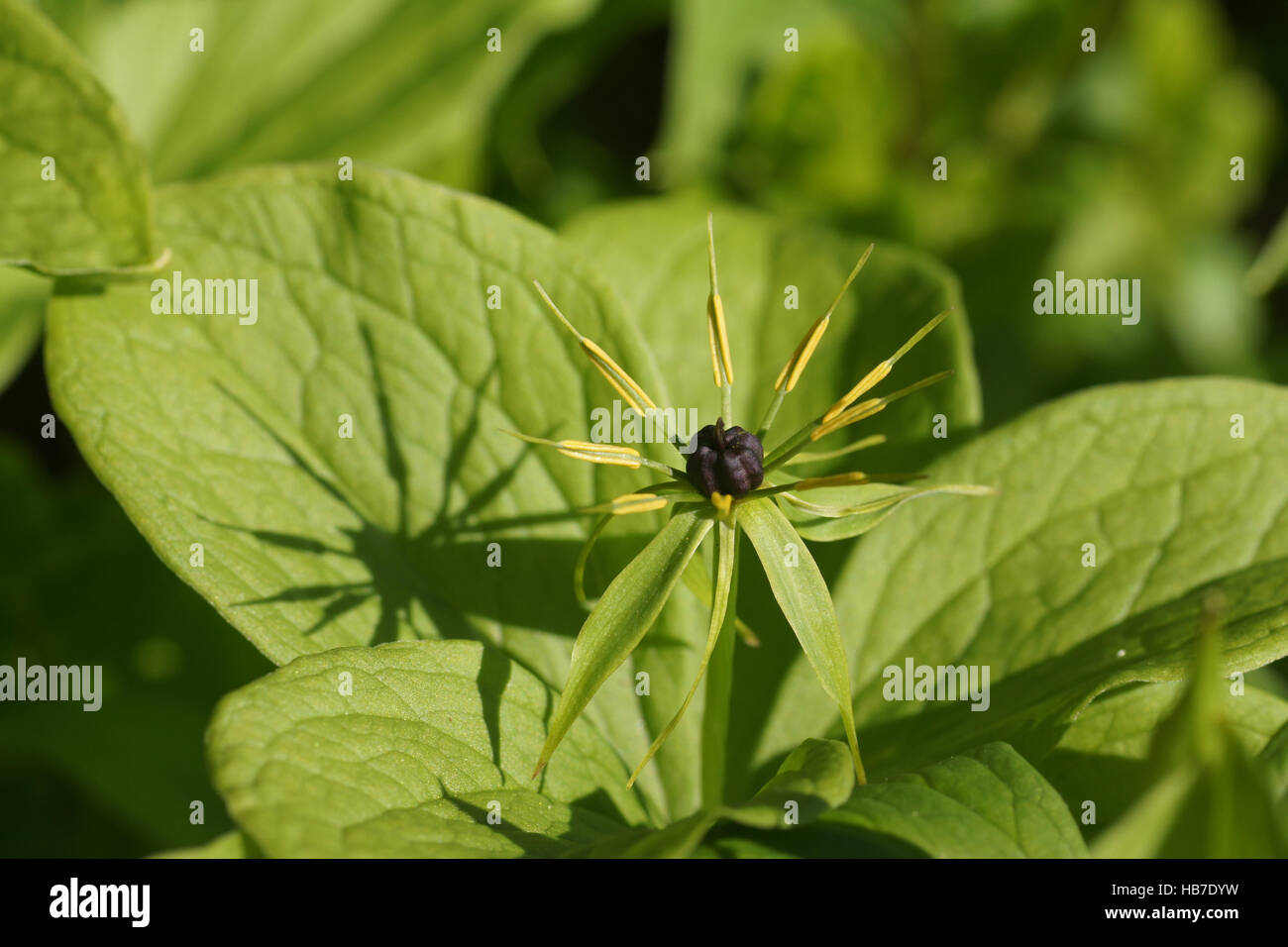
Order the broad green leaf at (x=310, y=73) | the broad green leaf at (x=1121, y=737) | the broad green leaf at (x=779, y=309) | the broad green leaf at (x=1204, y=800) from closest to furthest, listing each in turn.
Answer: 1. the broad green leaf at (x=1204, y=800)
2. the broad green leaf at (x=1121, y=737)
3. the broad green leaf at (x=779, y=309)
4. the broad green leaf at (x=310, y=73)

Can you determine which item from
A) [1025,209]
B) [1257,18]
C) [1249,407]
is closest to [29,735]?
[1249,407]

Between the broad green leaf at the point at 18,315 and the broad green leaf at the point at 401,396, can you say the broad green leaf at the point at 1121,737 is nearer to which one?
the broad green leaf at the point at 401,396

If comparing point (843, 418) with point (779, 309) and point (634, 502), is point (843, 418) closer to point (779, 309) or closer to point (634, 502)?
point (634, 502)

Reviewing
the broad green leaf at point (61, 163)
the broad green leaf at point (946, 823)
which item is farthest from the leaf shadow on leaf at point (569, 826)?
the broad green leaf at point (61, 163)

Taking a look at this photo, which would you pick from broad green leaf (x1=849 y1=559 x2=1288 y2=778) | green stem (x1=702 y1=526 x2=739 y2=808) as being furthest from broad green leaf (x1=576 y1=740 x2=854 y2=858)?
broad green leaf (x1=849 y1=559 x2=1288 y2=778)

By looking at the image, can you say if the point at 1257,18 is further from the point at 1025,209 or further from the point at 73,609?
the point at 73,609
